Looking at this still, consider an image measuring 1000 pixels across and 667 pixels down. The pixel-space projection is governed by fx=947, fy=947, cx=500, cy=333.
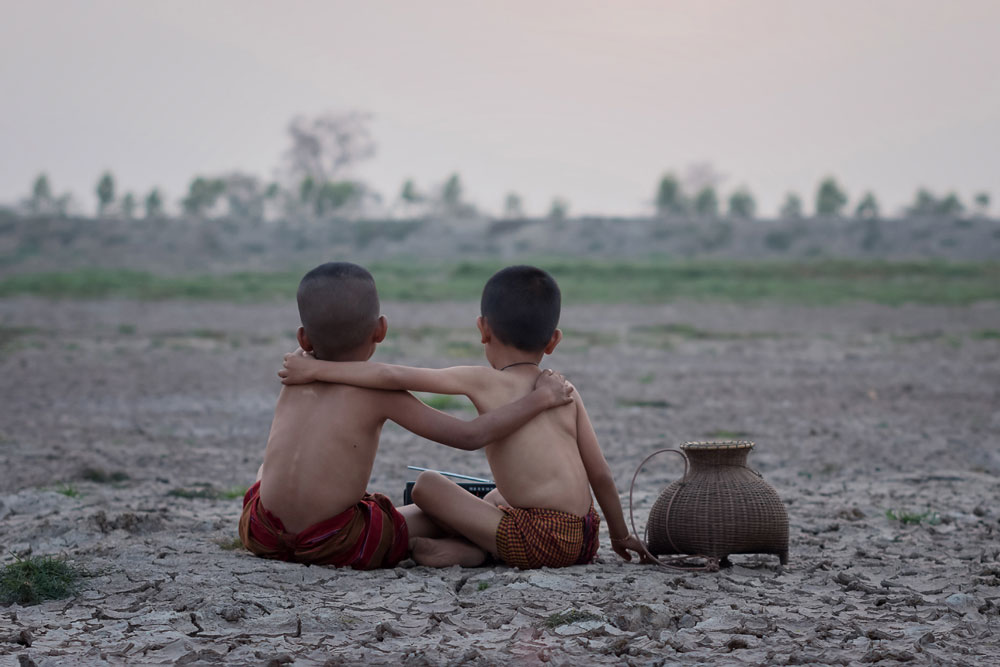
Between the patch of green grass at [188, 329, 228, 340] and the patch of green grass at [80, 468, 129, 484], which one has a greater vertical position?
the patch of green grass at [188, 329, 228, 340]

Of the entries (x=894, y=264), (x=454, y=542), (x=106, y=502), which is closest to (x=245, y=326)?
(x=106, y=502)

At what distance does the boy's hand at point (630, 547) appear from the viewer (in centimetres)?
406

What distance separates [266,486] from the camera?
3.86 m

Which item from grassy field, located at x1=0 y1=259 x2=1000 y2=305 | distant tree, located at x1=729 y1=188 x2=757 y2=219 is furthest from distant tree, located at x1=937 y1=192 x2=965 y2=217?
grassy field, located at x1=0 y1=259 x2=1000 y2=305

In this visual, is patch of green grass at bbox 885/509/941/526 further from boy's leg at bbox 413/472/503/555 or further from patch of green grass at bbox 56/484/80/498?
patch of green grass at bbox 56/484/80/498

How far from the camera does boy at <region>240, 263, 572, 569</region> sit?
12.3ft

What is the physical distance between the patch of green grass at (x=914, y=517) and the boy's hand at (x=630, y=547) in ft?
5.85

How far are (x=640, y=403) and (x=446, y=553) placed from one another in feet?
19.7

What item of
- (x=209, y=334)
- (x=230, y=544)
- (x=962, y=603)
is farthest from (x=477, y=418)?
(x=209, y=334)

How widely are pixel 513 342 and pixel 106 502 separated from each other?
2.87 metres

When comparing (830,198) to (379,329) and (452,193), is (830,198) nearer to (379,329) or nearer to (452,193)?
(452,193)

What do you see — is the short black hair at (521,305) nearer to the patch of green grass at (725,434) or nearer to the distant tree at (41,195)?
the patch of green grass at (725,434)

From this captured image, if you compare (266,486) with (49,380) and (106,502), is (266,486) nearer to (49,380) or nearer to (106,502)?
(106,502)

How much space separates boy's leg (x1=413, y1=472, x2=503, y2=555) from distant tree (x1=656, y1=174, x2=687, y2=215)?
59.6m
